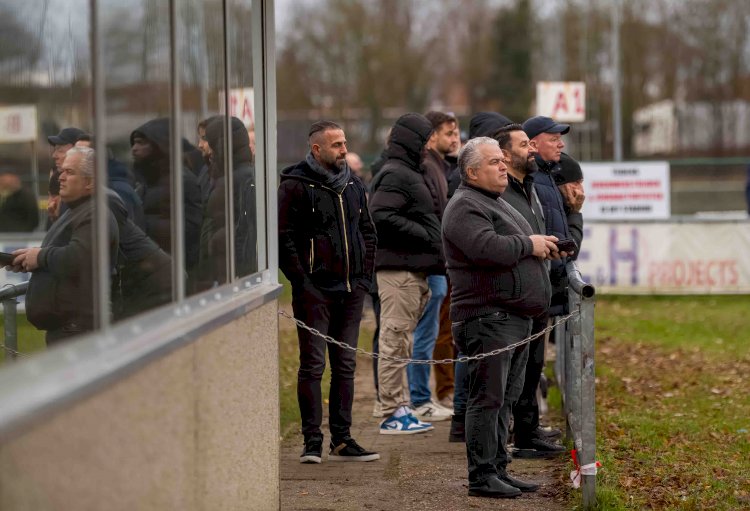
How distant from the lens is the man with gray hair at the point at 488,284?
6.65m

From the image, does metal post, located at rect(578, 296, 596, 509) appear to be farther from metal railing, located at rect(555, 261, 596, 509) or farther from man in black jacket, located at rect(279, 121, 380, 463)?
man in black jacket, located at rect(279, 121, 380, 463)

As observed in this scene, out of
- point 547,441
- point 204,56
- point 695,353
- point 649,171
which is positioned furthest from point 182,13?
point 649,171

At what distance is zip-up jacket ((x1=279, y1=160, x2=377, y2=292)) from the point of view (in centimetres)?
766

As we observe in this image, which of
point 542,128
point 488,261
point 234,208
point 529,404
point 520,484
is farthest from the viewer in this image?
point 542,128

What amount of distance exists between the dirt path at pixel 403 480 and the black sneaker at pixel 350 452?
0.06 meters

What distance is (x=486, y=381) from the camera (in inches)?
267

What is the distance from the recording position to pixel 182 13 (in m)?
4.66

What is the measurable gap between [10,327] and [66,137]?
1178 millimetres

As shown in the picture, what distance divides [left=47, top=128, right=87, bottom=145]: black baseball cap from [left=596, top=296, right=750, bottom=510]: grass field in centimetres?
304

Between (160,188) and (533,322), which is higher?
(160,188)

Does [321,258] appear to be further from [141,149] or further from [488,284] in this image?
→ [141,149]

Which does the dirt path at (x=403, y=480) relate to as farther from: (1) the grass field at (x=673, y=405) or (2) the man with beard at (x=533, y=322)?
(1) the grass field at (x=673, y=405)

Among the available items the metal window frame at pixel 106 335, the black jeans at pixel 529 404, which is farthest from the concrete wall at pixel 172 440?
the black jeans at pixel 529 404

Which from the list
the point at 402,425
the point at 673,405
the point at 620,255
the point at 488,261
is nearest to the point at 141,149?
the point at 488,261
